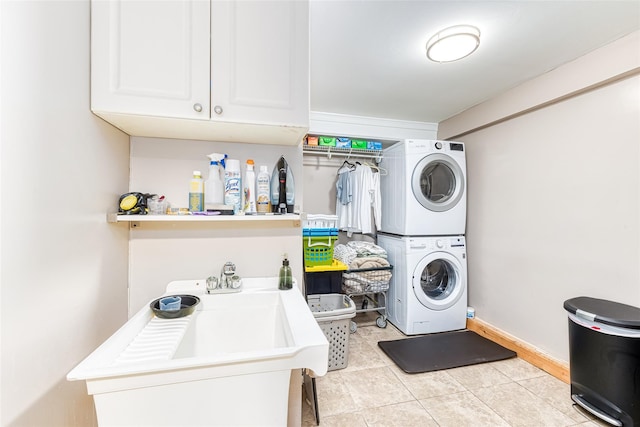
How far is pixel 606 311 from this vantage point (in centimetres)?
146

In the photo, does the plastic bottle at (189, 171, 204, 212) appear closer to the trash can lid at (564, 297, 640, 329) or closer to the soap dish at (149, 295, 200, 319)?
the soap dish at (149, 295, 200, 319)

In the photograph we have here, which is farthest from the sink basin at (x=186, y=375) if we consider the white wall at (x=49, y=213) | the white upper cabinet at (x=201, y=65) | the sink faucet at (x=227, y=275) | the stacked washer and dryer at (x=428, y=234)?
the stacked washer and dryer at (x=428, y=234)

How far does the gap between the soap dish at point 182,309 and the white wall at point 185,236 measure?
20 centimetres

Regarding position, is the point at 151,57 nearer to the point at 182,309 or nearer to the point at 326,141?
the point at 182,309

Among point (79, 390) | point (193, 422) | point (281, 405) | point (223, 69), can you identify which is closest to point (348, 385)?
point (281, 405)

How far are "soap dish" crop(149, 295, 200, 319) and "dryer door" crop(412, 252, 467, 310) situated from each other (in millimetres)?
2078

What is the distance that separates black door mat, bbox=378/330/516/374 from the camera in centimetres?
205

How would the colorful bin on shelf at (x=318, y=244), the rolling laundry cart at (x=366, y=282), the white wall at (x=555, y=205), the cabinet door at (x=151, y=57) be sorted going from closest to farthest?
the cabinet door at (x=151, y=57), the white wall at (x=555, y=205), the colorful bin on shelf at (x=318, y=244), the rolling laundry cart at (x=366, y=282)

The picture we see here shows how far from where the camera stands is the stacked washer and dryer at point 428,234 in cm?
259

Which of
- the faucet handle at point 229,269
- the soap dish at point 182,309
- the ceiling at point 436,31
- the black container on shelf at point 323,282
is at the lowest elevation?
the black container on shelf at point 323,282

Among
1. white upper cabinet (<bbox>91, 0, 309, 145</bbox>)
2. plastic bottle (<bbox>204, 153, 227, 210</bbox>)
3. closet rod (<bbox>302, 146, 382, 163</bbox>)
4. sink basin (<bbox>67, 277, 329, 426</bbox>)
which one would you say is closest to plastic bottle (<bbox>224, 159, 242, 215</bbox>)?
plastic bottle (<bbox>204, 153, 227, 210</bbox>)

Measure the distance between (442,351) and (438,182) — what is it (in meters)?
→ 1.62

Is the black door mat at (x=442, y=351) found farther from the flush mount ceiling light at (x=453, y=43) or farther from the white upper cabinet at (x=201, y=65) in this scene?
the flush mount ceiling light at (x=453, y=43)

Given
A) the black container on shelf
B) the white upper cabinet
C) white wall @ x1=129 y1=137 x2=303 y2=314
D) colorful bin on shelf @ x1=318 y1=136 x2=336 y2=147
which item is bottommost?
the black container on shelf
